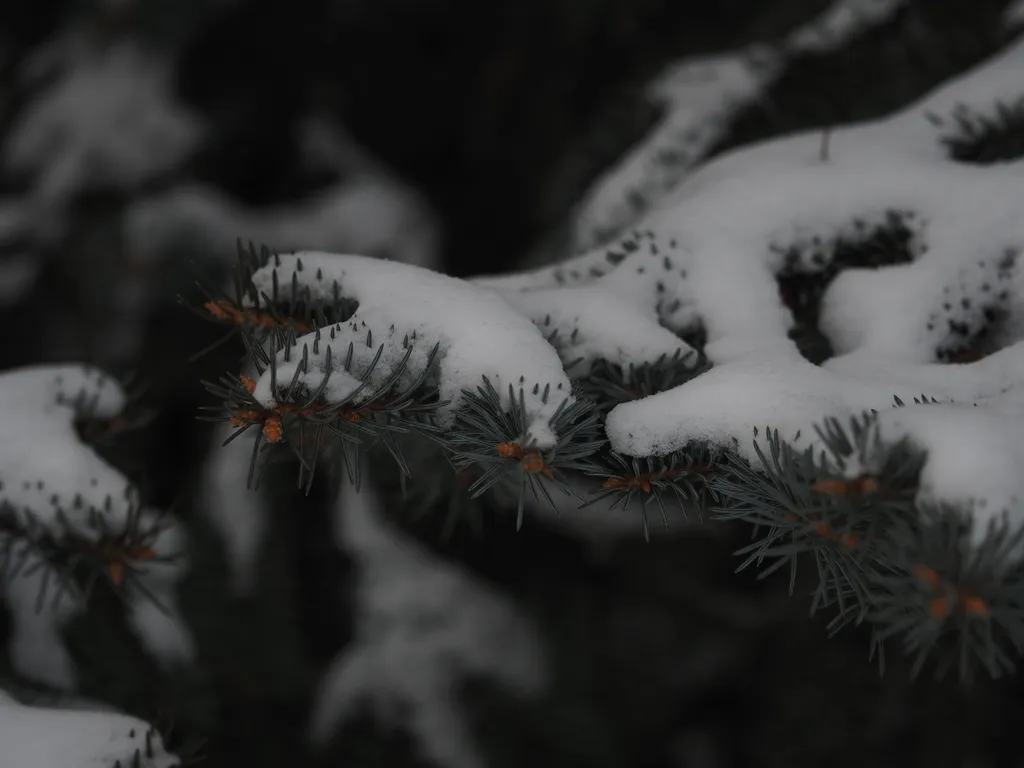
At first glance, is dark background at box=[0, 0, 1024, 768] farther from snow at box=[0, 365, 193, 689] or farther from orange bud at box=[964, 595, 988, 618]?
orange bud at box=[964, 595, 988, 618]

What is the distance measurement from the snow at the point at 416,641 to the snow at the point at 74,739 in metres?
0.57

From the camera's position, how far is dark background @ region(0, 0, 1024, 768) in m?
1.20

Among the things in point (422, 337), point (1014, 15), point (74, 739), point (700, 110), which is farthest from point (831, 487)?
point (1014, 15)

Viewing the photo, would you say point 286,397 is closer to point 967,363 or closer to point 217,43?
point 967,363

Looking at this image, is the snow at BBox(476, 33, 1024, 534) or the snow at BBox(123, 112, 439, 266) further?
the snow at BBox(123, 112, 439, 266)

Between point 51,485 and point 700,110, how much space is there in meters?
0.87

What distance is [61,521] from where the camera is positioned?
2.49 ft

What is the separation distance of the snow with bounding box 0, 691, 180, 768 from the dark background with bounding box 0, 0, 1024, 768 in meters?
0.26

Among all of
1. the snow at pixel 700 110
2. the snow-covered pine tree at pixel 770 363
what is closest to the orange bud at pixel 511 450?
the snow-covered pine tree at pixel 770 363

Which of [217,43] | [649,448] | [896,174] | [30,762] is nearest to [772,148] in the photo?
[896,174]

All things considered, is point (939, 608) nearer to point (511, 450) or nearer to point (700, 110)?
point (511, 450)

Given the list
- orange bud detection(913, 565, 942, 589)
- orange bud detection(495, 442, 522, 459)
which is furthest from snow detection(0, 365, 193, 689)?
orange bud detection(913, 565, 942, 589)

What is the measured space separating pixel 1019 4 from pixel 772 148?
1.34 feet

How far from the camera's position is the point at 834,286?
759mm
